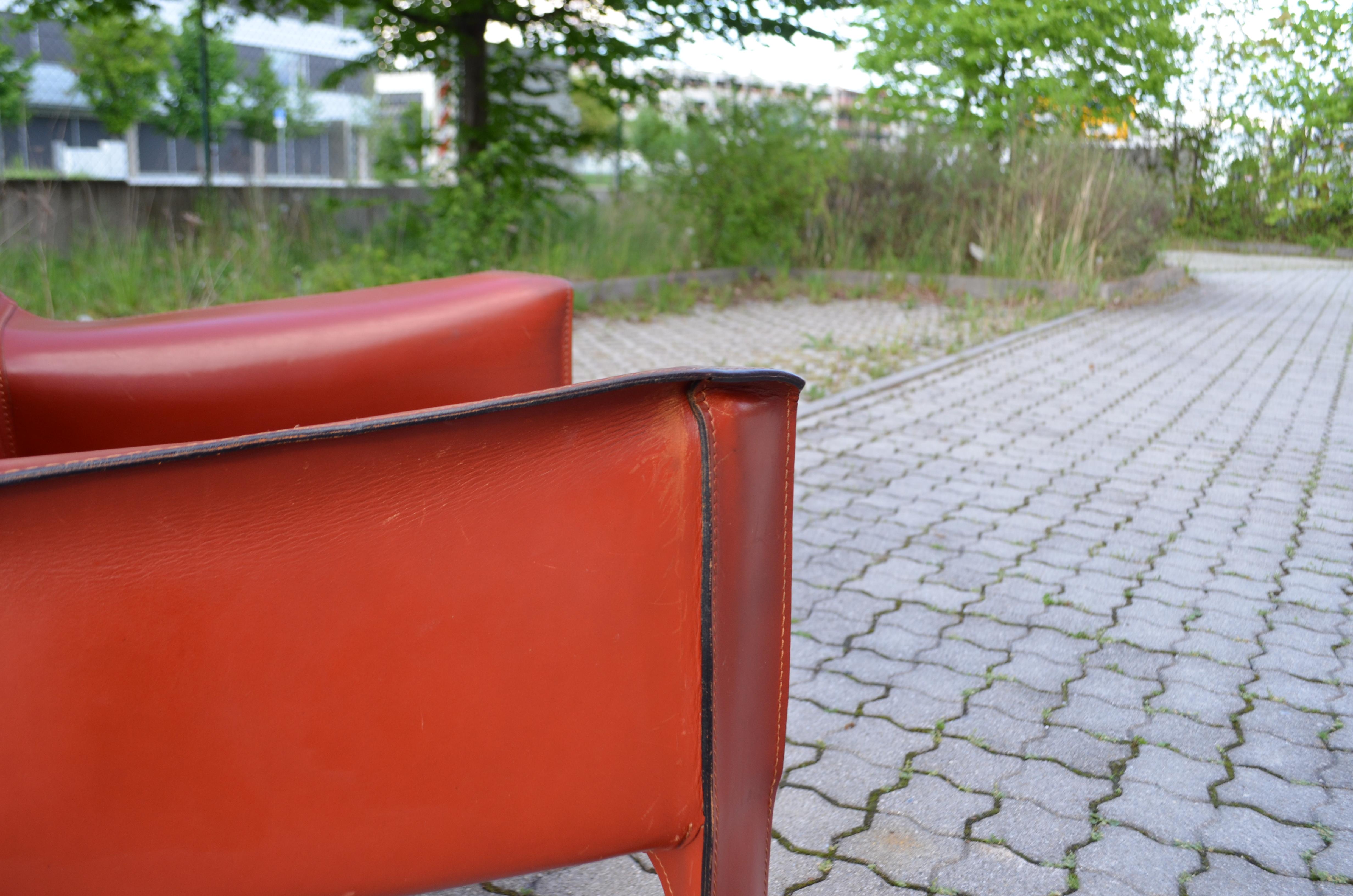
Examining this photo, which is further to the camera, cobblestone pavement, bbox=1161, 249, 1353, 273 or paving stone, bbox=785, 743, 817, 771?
cobblestone pavement, bbox=1161, 249, 1353, 273

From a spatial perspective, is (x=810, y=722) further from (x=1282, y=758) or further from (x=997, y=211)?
(x=997, y=211)

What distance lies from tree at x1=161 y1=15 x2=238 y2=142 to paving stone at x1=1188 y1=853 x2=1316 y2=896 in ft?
29.9

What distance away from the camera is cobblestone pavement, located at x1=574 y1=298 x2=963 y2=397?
6.49 metres

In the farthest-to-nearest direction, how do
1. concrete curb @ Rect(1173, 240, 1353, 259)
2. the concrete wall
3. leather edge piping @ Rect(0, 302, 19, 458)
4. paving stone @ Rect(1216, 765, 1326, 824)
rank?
concrete curb @ Rect(1173, 240, 1353, 259) < the concrete wall < paving stone @ Rect(1216, 765, 1326, 824) < leather edge piping @ Rect(0, 302, 19, 458)

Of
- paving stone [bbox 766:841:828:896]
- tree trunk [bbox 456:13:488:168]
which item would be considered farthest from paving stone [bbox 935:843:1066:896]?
tree trunk [bbox 456:13:488:168]

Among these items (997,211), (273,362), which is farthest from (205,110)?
(273,362)

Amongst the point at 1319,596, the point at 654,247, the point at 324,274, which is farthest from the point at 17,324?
the point at 654,247

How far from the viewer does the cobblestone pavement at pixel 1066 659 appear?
6.05 feet

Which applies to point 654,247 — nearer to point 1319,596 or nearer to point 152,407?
point 1319,596

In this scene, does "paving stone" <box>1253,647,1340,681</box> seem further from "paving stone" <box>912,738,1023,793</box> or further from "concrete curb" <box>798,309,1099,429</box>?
"concrete curb" <box>798,309,1099,429</box>

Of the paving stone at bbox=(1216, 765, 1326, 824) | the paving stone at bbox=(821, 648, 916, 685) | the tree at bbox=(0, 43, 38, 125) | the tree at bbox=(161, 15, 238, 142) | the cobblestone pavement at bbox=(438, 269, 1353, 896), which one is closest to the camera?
the cobblestone pavement at bbox=(438, 269, 1353, 896)

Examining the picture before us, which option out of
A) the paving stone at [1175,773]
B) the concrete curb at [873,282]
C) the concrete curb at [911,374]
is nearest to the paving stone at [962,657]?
the paving stone at [1175,773]

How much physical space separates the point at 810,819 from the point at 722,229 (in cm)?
908

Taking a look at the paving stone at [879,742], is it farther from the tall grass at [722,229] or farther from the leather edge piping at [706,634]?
the tall grass at [722,229]
